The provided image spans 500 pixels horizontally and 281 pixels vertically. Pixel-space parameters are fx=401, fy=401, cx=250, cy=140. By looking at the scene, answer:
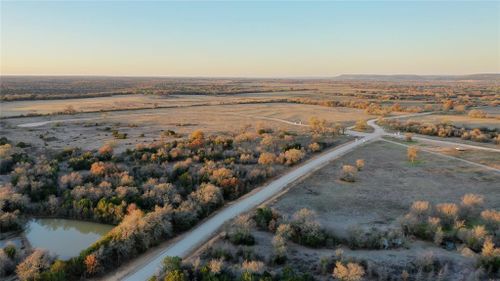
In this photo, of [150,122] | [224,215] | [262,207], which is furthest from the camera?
[150,122]

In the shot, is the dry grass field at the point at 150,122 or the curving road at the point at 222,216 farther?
the dry grass field at the point at 150,122

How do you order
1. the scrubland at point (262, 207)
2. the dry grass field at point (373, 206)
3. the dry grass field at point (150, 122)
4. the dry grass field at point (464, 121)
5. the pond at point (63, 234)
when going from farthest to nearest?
1. the dry grass field at point (464, 121)
2. the dry grass field at point (150, 122)
3. the pond at point (63, 234)
4. the dry grass field at point (373, 206)
5. the scrubland at point (262, 207)

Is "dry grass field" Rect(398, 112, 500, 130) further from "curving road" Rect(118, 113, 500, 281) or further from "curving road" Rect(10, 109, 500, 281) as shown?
"curving road" Rect(118, 113, 500, 281)

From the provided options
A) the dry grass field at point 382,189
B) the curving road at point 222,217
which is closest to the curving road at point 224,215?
the curving road at point 222,217

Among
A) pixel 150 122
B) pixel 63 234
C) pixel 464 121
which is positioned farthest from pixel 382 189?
pixel 464 121

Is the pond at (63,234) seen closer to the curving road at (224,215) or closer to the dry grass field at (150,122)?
the curving road at (224,215)

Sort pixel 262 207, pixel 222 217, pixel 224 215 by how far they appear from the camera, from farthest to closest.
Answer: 1. pixel 262 207
2. pixel 224 215
3. pixel 222 217

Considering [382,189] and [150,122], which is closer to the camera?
[382,189]

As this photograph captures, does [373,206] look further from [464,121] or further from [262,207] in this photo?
[464,121]

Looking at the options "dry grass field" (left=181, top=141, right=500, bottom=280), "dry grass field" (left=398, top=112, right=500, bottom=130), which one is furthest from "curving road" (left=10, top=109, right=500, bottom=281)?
Result: "dry grass field" (left=398, top=112, right=500, bottom=130)
